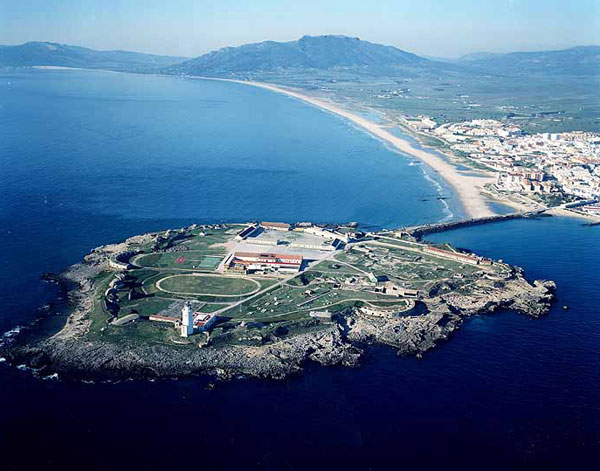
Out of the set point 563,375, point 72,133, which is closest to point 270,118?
point 72,133

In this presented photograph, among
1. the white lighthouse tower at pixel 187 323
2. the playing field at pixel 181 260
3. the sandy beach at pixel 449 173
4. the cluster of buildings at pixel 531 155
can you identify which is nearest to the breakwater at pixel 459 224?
the sandy beach at pixel 449 173

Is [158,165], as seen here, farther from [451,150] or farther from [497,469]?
[497,469]

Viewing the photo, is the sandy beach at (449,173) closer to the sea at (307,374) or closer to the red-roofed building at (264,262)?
the sea at (307,374)

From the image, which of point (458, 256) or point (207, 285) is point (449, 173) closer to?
point (458, 256)

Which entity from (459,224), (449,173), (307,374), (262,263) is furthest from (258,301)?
(449,173)

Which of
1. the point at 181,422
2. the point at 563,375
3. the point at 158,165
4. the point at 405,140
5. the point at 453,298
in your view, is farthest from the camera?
the point at 405,140

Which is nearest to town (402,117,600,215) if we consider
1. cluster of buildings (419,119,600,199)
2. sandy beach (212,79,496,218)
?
cluster of buildings (419,119,600,199)
